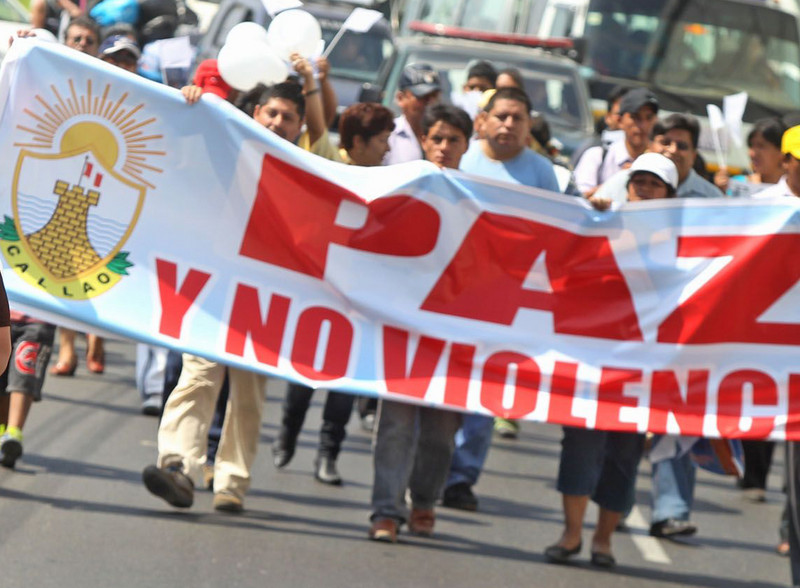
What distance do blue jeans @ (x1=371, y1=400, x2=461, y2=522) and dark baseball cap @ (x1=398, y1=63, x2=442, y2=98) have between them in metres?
3.36

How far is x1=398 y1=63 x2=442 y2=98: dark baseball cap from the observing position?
11328 mm

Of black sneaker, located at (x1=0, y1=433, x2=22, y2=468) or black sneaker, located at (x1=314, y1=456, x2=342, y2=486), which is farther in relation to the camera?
black sneaker, located at (x1=314, y1=456, x2=342, y2=486)

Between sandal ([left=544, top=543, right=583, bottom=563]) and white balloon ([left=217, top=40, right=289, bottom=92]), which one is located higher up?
white balloon ([left=217, top=40, right=289, bottom=92])

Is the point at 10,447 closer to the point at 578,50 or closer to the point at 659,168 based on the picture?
the point at 659,168

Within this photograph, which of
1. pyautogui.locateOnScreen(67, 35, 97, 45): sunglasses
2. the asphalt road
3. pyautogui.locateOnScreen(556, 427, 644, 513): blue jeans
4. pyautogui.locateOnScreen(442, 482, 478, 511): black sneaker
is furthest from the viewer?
pyautogui.locateOnScreen(67, 35, 97, 45): sunglasses

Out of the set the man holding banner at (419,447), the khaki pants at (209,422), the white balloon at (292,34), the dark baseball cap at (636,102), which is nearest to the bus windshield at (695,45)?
the dark baseball cap at (636,102)

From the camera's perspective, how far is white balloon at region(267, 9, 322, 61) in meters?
8.80

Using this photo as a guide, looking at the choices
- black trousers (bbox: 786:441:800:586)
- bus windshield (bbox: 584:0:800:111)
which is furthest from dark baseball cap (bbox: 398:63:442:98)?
bus windshield (bbox: 584:0:800:111)

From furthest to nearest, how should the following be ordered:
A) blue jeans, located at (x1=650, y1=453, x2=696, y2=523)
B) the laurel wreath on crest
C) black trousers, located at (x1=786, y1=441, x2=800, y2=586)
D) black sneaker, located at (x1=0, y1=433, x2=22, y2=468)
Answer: blue jeans, located at (x1=650, y1=453, x2=696, y2=523) < black sneaker, located at (x1=0, y1=433, x2=22, y2=468) < the laurel wreath on crest < black trousers, located at (x1=786, y1=441, x2=800, y2=586)

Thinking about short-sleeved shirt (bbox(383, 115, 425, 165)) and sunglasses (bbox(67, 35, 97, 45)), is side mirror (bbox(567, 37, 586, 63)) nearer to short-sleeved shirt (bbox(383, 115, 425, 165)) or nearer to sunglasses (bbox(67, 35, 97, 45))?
short-sleeved shirt (bbox(383, 115, 425, 165))

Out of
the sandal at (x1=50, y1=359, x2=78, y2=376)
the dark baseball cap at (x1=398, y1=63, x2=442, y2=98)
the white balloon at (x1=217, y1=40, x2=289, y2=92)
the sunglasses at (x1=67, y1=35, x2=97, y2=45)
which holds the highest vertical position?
the dark baseball cap at (x1=398, y1=63, x2=442, y2=98)

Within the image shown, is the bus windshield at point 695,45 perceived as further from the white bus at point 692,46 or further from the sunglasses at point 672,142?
the sunglasses at point 672,142

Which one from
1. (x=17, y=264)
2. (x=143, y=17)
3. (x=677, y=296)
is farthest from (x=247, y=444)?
(x=143, y=17)

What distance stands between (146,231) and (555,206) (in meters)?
1.77
